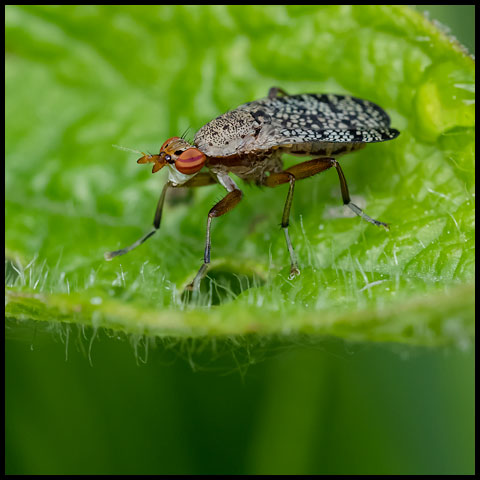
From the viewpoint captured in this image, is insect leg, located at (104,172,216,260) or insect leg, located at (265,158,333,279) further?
insect leg, located at (104,172,216,260)

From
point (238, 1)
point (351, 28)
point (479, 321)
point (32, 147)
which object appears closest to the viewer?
point (479, 321)

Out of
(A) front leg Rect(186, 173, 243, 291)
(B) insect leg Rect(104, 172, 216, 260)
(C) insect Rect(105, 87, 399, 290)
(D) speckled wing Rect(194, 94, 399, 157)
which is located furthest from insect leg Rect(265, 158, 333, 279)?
(B) insect leg Rect(104, 172, 216, 260)

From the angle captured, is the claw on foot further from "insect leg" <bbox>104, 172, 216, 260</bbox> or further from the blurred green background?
"insect leg" <bbox>104, 172, 216, 260</bbox>

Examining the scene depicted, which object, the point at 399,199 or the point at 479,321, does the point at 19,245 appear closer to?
the point at 399,199

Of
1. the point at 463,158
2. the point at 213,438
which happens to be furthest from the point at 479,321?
the point at 213,438

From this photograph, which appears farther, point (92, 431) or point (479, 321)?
point (92, 431)

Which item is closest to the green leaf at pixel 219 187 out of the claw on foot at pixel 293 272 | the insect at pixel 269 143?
the claw on foot at pixel 293 272

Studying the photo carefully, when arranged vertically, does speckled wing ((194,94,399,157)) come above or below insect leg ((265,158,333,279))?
above

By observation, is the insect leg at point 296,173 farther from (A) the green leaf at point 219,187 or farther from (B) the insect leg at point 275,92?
(B) the insect leg at point 275,92
